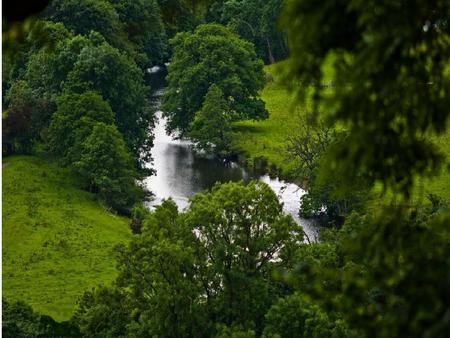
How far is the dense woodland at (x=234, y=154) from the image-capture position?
6.53 meters

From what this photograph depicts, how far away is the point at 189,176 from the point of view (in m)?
55.5

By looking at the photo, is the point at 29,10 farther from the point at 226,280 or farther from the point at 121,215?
the point at 121,215

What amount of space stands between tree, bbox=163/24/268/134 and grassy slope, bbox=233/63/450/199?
4.80ft

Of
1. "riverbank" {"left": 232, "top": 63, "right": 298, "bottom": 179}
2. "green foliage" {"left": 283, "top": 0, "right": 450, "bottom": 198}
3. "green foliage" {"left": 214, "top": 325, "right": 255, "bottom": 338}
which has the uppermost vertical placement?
"green foliage" {"left": 283, "top": 0, "right": 450, "bottom": 198}

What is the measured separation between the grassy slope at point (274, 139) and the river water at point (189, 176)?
1.95 meters

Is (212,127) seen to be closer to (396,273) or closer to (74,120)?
(74,120)

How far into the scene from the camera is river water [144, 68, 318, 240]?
167 feet

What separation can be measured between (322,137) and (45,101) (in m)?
16.8

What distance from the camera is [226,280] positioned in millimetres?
27844

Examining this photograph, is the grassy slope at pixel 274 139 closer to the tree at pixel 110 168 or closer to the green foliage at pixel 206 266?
the tree at pixel 110 168

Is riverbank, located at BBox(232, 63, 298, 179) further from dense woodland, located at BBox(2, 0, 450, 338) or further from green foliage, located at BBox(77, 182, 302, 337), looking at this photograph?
green foliage, located at BBox(77, 182, 302, 337)

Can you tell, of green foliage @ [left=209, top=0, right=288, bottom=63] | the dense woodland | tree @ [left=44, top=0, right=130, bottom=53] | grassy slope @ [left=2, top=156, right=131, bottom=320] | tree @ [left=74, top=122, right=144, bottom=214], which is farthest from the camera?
green foliage @ [left=209, top=0, right=288, bottom=63]

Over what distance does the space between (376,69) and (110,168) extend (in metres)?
44.2

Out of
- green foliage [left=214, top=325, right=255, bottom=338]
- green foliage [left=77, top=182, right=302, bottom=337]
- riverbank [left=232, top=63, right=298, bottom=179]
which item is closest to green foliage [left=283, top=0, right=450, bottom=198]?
green foliage [left=214, top=325, right=255, bottom=338]
